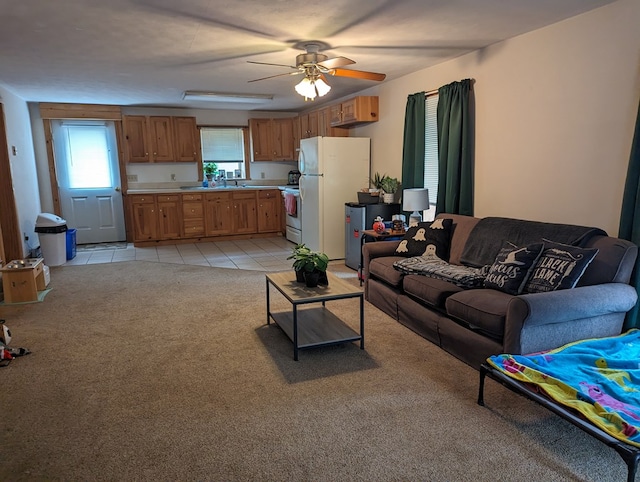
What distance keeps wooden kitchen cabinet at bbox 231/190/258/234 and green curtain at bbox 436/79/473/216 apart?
418 cm

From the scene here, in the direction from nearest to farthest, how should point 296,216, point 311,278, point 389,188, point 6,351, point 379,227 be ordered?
point 6,351
point 311,278
point 379,227
point 389,188
point 296,216

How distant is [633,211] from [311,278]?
2.15m

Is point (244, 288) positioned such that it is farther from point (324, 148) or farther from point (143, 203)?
point (143, 203)

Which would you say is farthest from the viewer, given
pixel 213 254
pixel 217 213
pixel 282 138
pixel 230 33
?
pixel 282 138

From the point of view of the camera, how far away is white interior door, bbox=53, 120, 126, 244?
→ 23.5ft

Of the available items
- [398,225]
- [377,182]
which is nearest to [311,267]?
[398,225]

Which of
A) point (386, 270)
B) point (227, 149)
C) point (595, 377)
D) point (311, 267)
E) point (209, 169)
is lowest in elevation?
point (595, 377)

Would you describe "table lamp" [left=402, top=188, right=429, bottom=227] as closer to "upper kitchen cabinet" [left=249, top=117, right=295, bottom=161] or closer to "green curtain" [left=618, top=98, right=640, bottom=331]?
"green curtain" [left=618, top=98, right=640, bottom=331]

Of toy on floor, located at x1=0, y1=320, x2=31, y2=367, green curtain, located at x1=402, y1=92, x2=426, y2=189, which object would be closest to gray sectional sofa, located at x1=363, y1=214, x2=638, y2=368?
green curtain, located at x1=402, y1=92, x2=426, y2=189

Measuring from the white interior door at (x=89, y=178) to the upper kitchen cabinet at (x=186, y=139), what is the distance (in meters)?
1.02

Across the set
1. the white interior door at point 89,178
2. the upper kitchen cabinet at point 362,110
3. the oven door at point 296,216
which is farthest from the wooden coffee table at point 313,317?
the white interior door at point 89,178

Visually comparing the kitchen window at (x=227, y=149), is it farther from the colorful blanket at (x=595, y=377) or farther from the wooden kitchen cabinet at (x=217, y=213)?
the colorful blanket at (x=595, y=377)

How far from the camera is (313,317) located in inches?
136

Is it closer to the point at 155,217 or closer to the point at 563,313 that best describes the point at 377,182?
the point at 563,313
